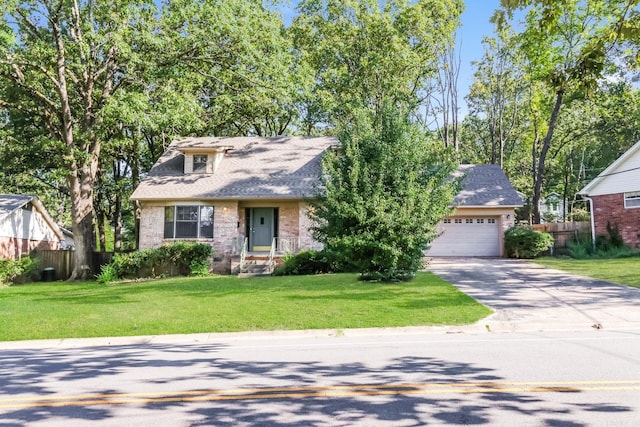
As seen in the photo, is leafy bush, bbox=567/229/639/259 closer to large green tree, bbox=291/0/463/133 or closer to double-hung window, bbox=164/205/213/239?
large green tree, bbox=291/0/463/133

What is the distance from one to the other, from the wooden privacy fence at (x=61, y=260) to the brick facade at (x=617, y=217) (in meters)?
24.7

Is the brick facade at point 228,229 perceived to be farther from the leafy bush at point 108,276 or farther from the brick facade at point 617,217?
the brick facade at point 617,217

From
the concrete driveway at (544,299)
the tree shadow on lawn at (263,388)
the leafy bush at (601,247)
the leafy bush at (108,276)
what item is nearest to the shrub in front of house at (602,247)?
the leafy bush at (601,247)

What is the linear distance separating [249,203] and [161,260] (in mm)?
4623

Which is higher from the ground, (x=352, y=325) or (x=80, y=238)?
(x=80, y=238)

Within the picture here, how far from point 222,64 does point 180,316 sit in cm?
1453

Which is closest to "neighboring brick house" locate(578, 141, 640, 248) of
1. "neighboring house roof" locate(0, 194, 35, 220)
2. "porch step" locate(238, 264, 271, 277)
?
"porch step" locate(238, 264, 271, 277)

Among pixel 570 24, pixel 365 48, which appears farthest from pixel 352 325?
pixel 570 24

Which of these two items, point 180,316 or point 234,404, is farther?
point 180,316

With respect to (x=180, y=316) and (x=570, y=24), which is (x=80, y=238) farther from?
(x=570, y=24)

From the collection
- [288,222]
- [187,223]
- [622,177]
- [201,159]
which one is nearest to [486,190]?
[622,177]

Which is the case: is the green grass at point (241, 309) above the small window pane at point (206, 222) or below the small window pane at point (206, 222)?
below

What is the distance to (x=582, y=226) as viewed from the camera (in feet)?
81.5

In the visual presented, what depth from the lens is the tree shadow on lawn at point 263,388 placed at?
429cm
